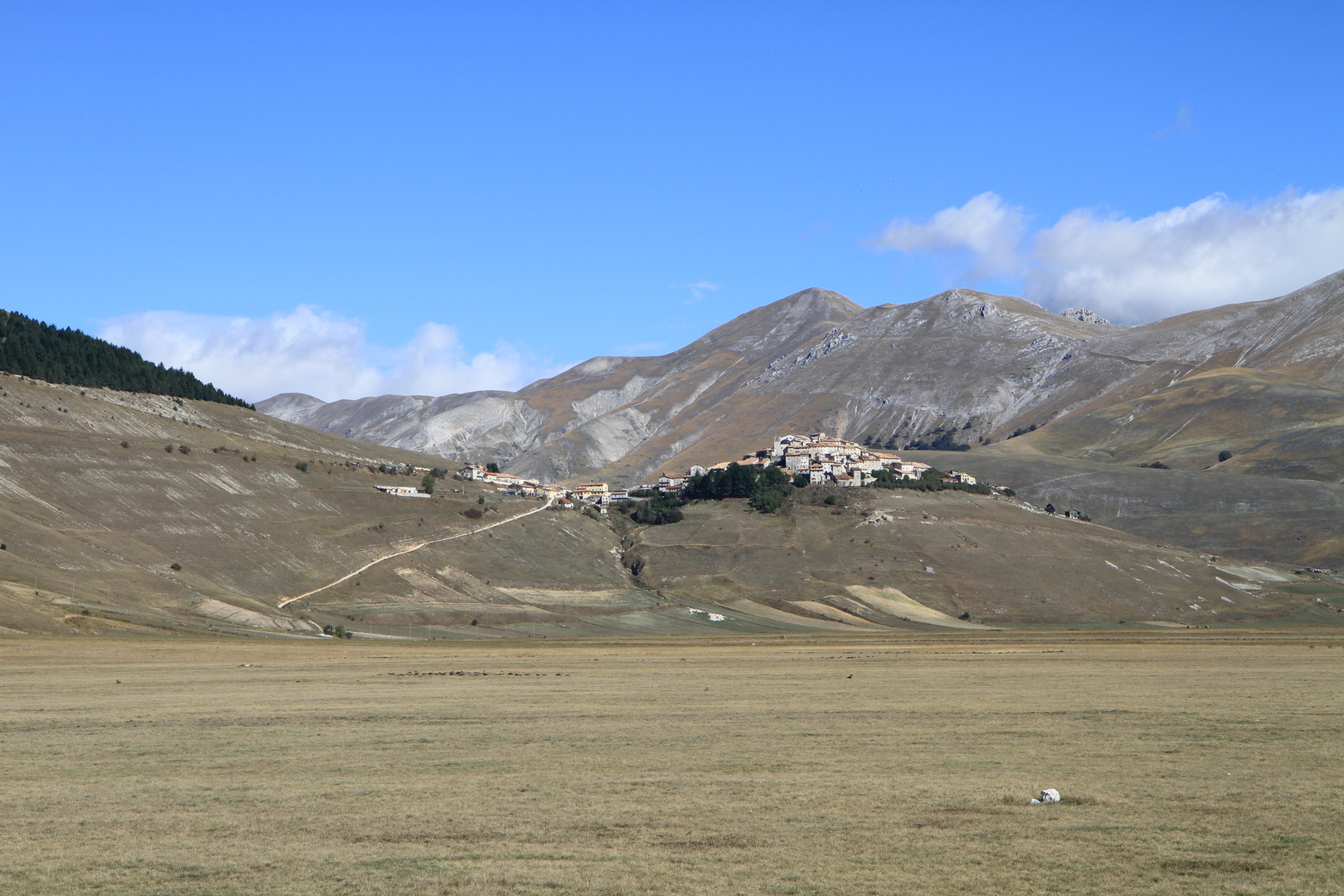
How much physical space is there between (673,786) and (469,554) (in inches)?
4894

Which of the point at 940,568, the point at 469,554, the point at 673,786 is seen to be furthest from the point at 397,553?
the point at 673,786

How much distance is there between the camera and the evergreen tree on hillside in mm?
170875

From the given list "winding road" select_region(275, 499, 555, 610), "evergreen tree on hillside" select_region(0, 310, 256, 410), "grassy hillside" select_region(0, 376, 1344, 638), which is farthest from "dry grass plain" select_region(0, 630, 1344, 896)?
"evergreen tree on hillside" select_region(0, 310, 256, 410)

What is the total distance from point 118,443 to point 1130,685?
133525 millimetres

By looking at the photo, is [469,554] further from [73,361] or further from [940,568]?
[73,361]

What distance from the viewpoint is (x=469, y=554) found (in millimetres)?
144500

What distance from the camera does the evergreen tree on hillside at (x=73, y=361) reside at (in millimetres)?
170875

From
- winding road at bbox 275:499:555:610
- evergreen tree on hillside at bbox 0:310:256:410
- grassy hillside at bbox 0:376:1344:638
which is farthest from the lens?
Answer: evergreen tree on hillside at bbox 0:310:256:410

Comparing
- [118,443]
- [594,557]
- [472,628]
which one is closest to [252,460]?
[118,443]

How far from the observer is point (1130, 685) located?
45.5m

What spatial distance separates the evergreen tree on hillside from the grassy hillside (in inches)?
287

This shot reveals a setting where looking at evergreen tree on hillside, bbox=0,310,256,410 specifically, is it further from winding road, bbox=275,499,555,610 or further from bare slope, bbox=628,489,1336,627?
bare slope, bbox=628,489,1336,627

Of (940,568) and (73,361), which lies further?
(73,361)

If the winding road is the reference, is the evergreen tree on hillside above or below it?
above
